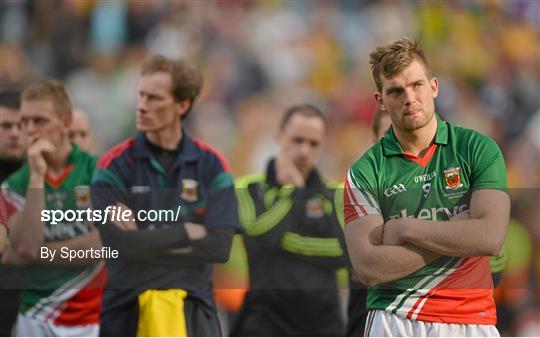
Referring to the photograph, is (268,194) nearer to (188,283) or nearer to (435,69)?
(188,283)

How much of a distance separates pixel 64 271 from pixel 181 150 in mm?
894

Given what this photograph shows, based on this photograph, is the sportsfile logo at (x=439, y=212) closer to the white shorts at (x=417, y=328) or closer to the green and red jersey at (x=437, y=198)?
the green and red jersey at (x=437, y=198)

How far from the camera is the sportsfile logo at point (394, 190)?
4258 millimetres

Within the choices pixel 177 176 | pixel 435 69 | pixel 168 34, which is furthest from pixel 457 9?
pixel 177 176

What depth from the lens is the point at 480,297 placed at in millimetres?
4227

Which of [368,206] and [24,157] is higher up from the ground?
[24,157]

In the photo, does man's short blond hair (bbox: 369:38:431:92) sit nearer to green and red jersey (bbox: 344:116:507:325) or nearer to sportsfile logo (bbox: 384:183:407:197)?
green and red jersey (bbox: 344:116:507:325)

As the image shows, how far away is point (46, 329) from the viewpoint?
5582 mm

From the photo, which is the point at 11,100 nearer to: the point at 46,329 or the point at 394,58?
the point at 46,329

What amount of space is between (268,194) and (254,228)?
0.95 ft

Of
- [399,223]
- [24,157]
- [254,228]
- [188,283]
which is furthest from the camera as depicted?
[24,157]

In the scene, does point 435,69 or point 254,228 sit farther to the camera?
point 435,69

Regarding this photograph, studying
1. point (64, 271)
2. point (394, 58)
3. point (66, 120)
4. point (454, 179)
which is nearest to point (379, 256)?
point (454, 179)

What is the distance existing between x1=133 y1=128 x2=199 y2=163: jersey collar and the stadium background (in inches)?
206
